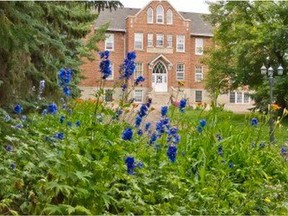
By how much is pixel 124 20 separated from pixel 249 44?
13211mm

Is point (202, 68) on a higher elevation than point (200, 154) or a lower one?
higher

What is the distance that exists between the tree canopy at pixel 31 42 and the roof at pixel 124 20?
22.6 m

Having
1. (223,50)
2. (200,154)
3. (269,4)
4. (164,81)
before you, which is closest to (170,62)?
(164,81)

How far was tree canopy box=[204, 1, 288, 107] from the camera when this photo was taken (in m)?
22.6

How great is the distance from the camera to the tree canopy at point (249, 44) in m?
22.6

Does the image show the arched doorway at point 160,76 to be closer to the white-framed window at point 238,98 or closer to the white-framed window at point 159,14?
the white-framed window at point 159,14

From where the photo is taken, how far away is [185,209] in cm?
321

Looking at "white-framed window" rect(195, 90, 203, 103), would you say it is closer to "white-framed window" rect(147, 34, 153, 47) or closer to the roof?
the roof

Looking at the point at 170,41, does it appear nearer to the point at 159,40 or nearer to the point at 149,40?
the point at 159,40

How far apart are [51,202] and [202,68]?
34.8 meters

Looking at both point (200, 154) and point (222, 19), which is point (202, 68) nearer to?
point (222, 19)

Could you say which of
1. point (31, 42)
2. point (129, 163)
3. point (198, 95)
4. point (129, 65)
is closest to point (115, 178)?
point (129, 163)

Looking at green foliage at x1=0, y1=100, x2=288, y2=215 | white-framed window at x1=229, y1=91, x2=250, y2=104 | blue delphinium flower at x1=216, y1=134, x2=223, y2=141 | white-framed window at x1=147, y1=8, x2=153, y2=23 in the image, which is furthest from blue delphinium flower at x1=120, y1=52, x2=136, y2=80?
white-framed window at x1=229, y1=91, x2=250, y2=104

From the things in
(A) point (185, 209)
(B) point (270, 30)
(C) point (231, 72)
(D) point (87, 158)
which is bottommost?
(A) point (185, 209)
